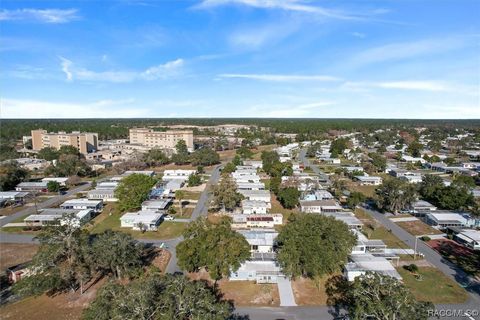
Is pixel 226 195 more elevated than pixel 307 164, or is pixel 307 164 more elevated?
pixel 226 195

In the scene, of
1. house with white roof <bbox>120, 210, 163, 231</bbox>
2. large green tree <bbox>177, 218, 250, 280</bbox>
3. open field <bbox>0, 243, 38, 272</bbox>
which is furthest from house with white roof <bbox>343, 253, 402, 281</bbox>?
open field <bbox>0, 243, 38, 272</bbox>

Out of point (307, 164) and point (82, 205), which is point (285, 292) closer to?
point (82, 205)

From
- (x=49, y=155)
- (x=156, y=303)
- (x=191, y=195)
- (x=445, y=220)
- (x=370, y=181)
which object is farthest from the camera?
(x=49, y=155)

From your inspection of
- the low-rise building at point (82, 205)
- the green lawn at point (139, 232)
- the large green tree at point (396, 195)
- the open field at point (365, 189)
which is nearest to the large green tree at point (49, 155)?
the low-rise building at point (82, 205)

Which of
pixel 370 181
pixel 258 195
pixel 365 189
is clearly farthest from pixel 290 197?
pixel 370 181

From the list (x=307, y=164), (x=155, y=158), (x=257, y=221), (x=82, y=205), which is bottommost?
(x=257, y=221)

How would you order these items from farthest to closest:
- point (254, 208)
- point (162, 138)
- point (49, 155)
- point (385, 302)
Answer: point (162, 138) < point (49, 155) < point (254, 208) < point (385, 302)

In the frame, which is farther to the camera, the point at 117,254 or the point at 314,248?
the point at 314,248
